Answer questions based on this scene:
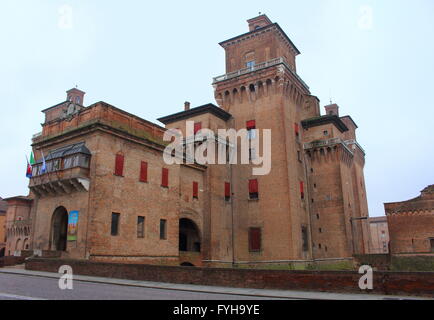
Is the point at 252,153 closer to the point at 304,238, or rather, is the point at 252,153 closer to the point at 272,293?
the point at 304,238

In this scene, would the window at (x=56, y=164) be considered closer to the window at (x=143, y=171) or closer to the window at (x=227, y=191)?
the window at (x=143, y=171)

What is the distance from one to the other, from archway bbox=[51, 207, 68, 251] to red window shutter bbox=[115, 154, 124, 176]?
524cm

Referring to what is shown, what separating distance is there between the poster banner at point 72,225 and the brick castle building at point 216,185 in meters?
0.07

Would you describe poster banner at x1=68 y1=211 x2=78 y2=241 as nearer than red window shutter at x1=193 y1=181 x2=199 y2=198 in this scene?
Yes

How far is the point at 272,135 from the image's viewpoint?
3794 centimetres

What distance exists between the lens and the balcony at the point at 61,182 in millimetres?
25578

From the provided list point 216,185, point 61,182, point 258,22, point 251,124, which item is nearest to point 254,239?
point 216,185

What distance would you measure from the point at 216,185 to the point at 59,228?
15381 mm

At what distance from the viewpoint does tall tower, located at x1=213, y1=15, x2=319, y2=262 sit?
35719 millimetres

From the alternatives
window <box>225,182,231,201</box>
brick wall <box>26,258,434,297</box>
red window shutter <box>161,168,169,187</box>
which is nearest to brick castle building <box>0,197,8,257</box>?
window <box>225,182,231,201</box>

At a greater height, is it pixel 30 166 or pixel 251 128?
pixel 251 128

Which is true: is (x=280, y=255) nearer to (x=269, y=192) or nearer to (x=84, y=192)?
(x=269, y=192)

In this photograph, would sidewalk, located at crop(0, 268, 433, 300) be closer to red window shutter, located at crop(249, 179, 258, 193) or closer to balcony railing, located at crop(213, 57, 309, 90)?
red window shutter, located at crop(249, 179, 258, 193)

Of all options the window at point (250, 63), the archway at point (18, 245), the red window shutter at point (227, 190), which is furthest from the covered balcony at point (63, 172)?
the archway at point (18, 245)
